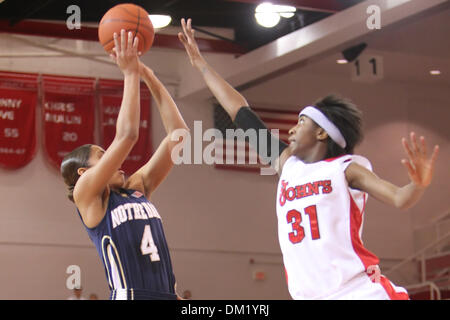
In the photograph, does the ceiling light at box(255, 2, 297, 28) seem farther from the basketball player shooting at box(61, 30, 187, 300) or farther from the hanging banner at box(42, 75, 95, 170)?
the basketball player shooting at box(61, 30, 187, 300)

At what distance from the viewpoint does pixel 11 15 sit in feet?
40.0

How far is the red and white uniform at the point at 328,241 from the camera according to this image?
3443mm

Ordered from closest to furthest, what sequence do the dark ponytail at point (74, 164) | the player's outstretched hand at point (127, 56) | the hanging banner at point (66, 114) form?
1. the player's outstretched hand at point (127, 56)
2. the dark ponytail at point (74, 164)
3. the hanging banner at point (66, 114)

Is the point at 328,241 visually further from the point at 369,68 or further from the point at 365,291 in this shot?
the point at 369,68

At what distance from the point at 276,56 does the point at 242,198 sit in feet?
11.9

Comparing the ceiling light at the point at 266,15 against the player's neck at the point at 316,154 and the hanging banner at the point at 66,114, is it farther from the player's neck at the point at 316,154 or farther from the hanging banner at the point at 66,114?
the player's neck at the point at 316,154

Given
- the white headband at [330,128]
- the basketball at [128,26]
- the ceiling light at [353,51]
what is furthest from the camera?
the ceiling light at [353,51]

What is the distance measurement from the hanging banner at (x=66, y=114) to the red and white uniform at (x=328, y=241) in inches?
404

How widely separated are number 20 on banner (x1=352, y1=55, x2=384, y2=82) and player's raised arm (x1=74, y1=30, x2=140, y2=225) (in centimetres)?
1007

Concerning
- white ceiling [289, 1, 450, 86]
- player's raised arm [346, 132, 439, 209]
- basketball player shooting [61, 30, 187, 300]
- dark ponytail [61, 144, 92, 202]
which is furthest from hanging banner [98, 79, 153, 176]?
player's raised arm [346, 132, 439, 209]

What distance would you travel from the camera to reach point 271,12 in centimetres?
1113

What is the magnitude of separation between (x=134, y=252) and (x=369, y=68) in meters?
10.5

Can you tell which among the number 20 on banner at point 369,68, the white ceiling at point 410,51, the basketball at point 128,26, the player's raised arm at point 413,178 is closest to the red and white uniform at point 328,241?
the player's raised arm at point 413,178
